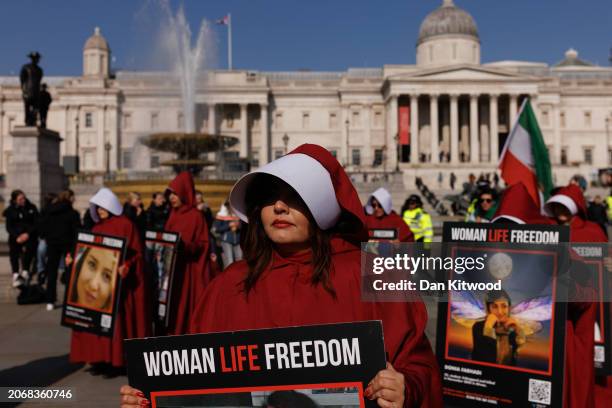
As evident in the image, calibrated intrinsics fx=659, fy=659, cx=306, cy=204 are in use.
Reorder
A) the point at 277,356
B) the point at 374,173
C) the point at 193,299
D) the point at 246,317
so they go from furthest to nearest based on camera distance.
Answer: the point at 374,173 < the point at 193,299 < the point at 246,317 < the point at 277,356

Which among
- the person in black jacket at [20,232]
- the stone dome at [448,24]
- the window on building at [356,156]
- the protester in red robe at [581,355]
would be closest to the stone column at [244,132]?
the window on building at [356,156]

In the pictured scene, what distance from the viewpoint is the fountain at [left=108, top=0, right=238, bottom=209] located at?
28812 mm

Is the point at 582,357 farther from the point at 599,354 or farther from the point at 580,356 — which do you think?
the point at 599,354

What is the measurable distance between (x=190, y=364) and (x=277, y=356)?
0.29 meters

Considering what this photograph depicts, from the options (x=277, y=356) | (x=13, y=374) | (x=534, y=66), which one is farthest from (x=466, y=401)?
(x=534, y=66)

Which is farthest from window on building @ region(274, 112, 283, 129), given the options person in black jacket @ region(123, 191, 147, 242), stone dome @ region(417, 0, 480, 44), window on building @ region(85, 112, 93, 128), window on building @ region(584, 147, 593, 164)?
person in black jacket @ region(123, 191, 147, 242)

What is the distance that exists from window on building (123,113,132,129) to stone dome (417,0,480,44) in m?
32.4

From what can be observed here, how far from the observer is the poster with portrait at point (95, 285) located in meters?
6.64

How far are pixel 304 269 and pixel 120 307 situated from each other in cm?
483

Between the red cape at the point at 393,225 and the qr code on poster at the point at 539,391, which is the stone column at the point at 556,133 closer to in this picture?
the red cape at the point at 393,225

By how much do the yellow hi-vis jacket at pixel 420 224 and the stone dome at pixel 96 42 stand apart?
67765mm

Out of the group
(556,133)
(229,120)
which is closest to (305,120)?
(229,120)

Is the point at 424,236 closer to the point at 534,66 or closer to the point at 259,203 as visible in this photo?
the point at 259,203

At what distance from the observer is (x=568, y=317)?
4.03 meters
